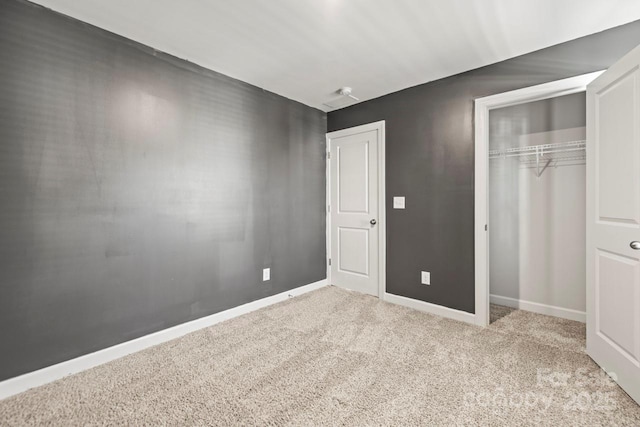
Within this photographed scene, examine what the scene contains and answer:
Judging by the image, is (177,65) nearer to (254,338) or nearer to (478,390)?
(254,338)

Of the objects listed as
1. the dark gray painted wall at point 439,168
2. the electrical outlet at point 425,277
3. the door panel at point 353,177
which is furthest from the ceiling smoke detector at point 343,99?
the electrical outlet at point 425,277

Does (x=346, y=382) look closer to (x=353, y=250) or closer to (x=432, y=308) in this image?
(x=432, y=308)

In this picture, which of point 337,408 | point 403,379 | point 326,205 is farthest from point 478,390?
point 326,205

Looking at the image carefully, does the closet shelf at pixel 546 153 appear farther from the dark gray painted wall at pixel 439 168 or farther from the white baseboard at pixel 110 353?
the white baseboard at pixel 110 353

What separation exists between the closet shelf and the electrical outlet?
1.53m

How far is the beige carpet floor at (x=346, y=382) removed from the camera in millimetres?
1557

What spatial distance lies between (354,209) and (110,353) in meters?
2.75

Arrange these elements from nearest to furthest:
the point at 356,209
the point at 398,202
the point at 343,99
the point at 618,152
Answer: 1. the point at 618,152
2. the point at 398,202
3. the point at 343,99
4. the point at 356,209

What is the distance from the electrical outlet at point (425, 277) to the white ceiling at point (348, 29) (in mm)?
2013

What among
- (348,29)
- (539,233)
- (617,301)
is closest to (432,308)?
(539,233)

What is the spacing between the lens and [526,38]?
225 centimetres

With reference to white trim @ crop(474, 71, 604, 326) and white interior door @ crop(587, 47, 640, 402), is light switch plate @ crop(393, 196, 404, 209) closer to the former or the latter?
white trim @ crop(474, 71, 604, 326)

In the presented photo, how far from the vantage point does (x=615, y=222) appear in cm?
182

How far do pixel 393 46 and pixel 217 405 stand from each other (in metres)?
2.78
